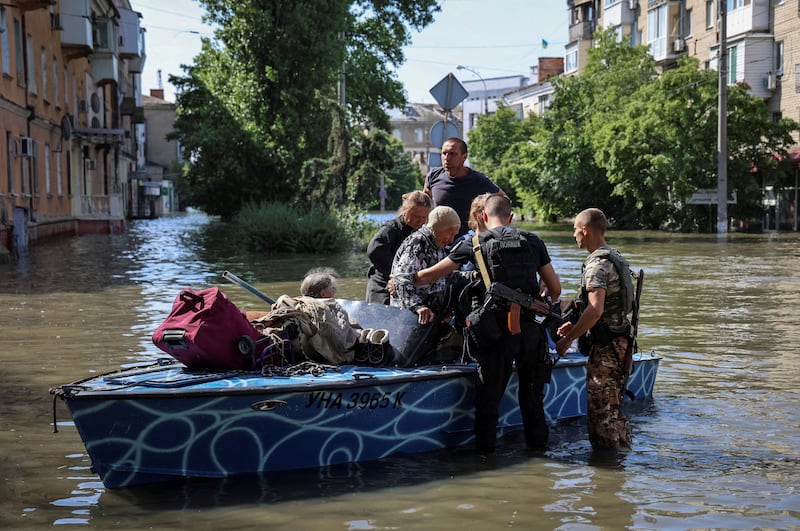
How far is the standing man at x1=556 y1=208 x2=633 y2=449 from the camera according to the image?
733 cm

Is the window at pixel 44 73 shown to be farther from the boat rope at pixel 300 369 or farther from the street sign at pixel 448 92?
the boat rope at pixel 300 369

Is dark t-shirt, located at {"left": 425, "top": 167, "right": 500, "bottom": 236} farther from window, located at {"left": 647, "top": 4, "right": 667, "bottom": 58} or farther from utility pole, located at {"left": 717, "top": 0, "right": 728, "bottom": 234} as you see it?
window, located at {"left": 647, "top": 4, "right": 667, "bottom": 58}

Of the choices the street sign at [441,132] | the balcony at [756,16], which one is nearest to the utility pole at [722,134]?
the balcony at [756,16]

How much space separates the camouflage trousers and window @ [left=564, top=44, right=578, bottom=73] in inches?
2593

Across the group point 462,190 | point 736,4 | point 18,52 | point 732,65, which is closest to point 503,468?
point 462,190

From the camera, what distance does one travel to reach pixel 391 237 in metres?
8.66

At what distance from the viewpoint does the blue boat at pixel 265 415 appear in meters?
6.34

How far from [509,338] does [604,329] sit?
65 cm

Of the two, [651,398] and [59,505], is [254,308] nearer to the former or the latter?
[651,398]

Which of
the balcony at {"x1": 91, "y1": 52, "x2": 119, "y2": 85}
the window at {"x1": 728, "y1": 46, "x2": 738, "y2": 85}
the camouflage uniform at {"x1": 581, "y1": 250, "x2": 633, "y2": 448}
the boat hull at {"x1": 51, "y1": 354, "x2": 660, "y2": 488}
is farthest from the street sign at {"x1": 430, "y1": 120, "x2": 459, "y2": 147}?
the balcony at {"x1": 91, "y1": 52, "x2": 119, "y2": 85}

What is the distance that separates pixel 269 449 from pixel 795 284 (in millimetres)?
15586

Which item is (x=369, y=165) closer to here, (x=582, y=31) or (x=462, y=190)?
(x=462, y=190)

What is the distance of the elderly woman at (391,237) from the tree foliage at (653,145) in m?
34.3

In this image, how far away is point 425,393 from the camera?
24.2 feet
